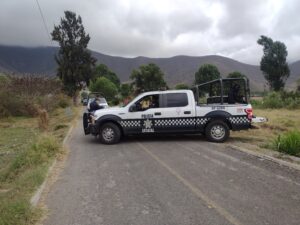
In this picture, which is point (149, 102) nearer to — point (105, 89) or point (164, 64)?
point (105, 89)

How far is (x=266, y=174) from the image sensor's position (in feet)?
28.9

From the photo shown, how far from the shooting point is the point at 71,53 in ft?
166

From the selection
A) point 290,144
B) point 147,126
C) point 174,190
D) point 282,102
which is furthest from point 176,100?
point 282,102

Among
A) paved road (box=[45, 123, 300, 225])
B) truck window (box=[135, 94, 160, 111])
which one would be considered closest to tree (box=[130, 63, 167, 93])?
truck window (box=[135, 94, 160, 111])

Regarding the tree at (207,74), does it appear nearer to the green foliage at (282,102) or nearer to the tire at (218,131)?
the green foliage at (282,102)

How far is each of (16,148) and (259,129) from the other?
1041 cm

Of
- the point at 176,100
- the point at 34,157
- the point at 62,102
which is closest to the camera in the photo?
the point at 34,157

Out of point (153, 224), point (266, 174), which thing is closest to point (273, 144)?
point (266, 174)

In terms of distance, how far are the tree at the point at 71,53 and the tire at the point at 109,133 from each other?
37.6m

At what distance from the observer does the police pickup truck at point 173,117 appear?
46.5 feet

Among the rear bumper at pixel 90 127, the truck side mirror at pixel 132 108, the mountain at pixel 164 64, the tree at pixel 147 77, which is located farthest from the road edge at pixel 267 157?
the mountain at pixel 164 64

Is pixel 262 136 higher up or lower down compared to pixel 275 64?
lower down

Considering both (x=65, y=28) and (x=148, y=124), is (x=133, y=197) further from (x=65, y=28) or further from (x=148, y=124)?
(x=65, y=28)

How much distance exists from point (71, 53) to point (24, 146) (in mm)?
36024
